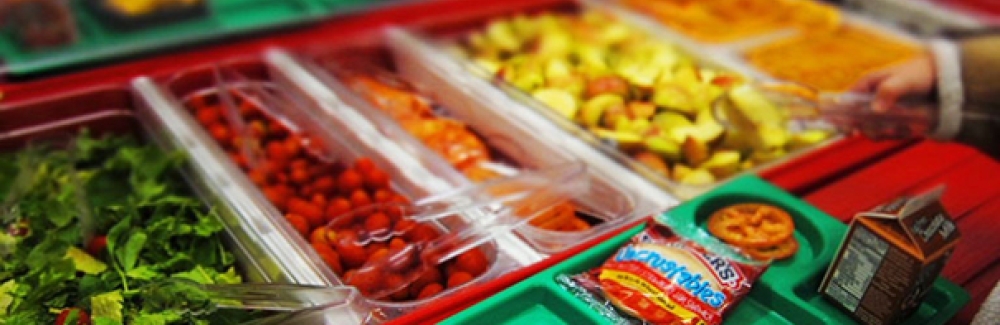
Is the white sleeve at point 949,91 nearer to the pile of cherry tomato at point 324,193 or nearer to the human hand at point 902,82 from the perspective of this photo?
the human hand at point 902,82

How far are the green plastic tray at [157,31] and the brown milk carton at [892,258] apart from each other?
142 centimetres

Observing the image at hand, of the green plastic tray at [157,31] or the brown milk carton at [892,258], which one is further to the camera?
the green plastic tray at [157,31]

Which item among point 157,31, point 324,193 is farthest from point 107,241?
point 157,31

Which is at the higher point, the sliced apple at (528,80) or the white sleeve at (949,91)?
the sliced apple at (528,80)

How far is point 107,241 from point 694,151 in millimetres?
1027

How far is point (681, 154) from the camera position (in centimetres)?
168

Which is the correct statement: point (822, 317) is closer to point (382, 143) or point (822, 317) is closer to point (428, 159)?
point (428, 159)

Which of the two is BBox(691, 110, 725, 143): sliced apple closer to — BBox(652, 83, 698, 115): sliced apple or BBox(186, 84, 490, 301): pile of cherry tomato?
BBox(652, 83, 698, 115): sliced apple

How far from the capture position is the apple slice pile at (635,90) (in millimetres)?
1675

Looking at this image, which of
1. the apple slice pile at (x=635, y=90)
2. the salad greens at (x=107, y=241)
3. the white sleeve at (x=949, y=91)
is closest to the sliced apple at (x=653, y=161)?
the apple slice pile at (x=635, y=90)

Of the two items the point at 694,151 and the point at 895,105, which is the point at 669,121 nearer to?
the point at 694,151

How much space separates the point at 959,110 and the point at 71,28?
6.03 feet

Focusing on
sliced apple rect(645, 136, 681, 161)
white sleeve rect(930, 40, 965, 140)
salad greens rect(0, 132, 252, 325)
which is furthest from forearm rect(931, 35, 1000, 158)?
salad greens rect(0, 132, 252, 325)

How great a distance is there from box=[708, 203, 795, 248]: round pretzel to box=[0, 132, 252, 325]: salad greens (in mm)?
707
